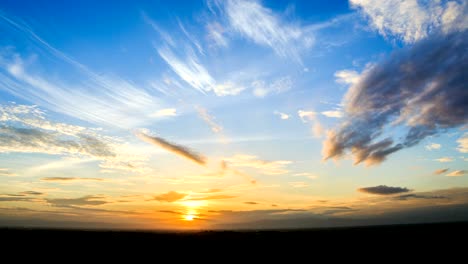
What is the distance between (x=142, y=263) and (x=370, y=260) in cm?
2639

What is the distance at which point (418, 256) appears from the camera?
114 feet

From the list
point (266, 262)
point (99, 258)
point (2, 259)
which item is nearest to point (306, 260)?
point (266, 262)

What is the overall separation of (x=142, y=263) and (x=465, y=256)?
1484 inches

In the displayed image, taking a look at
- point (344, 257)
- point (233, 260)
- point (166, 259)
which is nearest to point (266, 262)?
point (233, 260)

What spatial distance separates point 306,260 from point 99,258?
25603mm

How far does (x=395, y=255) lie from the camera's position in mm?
36250

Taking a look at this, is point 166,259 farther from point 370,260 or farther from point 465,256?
point 465,256

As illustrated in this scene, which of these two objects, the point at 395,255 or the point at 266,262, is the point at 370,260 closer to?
the point at 395,255

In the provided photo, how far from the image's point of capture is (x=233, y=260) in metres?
34.5

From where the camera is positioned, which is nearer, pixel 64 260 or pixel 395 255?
pixel 64 260

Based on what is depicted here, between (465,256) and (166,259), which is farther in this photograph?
(166,259)

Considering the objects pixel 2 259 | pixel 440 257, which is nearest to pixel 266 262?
pixel 440 257

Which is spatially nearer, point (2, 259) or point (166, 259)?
point (2, 259)

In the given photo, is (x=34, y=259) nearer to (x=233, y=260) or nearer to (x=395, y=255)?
(x=233, y=260)
